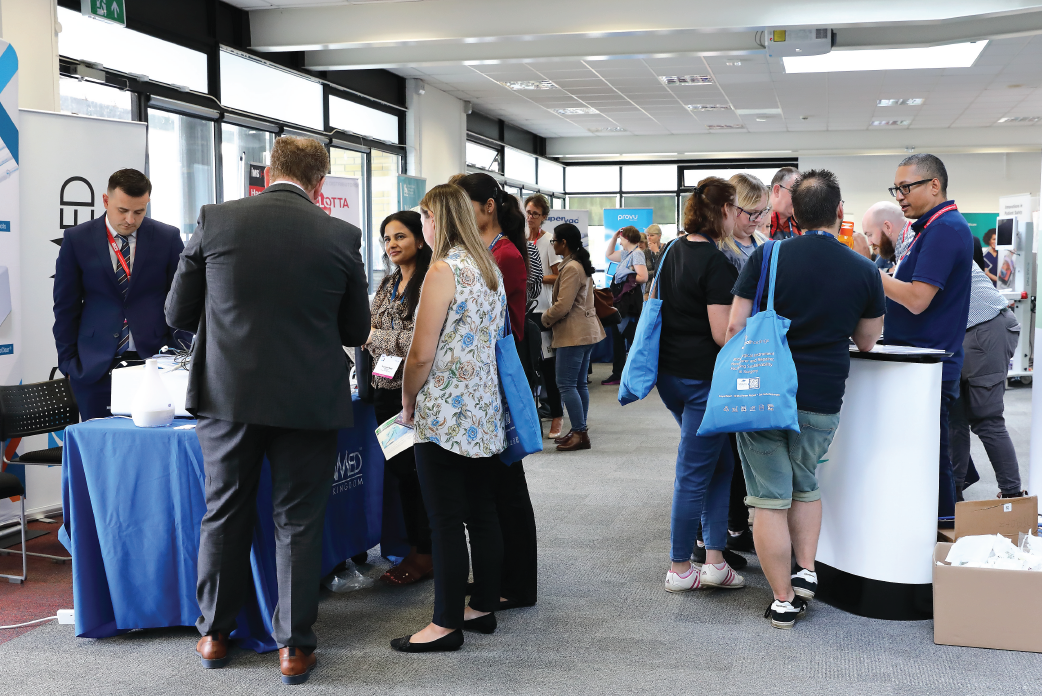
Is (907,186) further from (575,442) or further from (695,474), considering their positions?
(575,442)

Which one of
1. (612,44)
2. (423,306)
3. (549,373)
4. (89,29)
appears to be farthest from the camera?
(612,44)

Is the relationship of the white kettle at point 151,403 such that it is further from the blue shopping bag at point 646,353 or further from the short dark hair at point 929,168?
the short dark hair at point 929,168

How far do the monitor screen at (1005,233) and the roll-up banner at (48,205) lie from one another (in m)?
8.25

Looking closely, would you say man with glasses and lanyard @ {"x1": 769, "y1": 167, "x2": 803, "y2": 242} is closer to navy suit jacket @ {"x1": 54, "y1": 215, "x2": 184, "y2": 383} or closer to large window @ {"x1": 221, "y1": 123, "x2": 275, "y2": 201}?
navy suit jacket @ {"x1": 54, "y1": 215, "x2": 184, "y2": 383}

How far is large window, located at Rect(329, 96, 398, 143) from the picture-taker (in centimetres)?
931

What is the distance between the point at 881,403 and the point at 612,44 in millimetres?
5847

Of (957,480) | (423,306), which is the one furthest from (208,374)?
(957,480)

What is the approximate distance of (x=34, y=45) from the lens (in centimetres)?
500

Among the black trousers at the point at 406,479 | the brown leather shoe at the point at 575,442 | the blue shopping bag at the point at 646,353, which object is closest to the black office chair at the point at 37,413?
the black trousers at the point at 406,479

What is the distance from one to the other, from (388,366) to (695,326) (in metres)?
1.03

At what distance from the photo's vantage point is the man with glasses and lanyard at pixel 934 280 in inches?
121

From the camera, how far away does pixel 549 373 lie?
270 inches

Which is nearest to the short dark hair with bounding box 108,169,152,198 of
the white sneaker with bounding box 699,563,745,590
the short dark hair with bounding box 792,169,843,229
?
the short dark hair with bounding box 792,169,843,229

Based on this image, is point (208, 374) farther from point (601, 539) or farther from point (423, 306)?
point (601, 539)
